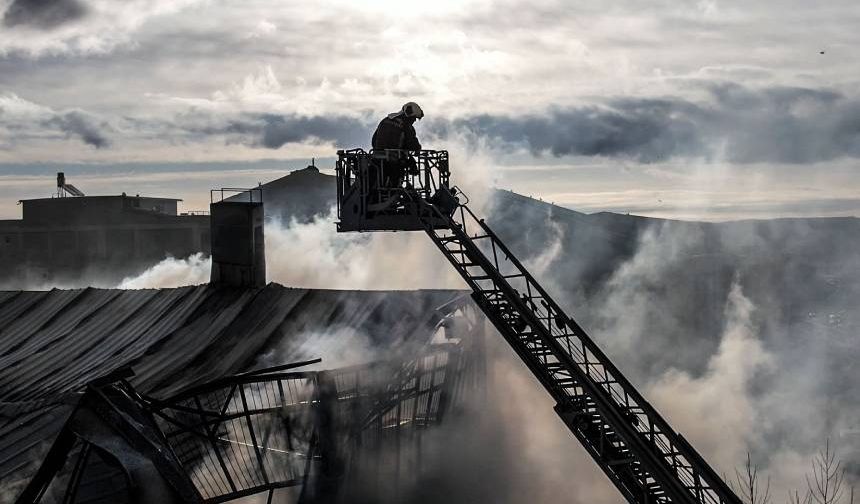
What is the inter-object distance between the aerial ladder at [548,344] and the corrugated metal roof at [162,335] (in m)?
4.92

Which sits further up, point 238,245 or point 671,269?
point 238,245

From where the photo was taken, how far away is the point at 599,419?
17406mm

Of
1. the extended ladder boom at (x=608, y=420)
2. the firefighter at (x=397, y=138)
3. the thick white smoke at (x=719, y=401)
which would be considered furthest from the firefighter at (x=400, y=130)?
the thick white smoke at (x=719, y=401)

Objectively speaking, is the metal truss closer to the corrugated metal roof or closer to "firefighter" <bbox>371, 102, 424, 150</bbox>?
the corrugated metal roof

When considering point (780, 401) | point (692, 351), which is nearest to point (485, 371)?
point (780, 401)

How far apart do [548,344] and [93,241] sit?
2996 inches

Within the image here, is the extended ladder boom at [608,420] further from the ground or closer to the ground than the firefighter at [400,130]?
closer to the ground

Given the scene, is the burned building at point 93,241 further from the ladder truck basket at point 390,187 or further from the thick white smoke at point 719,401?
the ladder truck basket at point 390,187

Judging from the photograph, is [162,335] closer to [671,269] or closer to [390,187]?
[390,187]

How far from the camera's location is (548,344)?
18.0 metres

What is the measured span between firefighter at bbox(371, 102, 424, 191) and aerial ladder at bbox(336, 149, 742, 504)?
5 centimetres

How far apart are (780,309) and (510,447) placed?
59.5 m

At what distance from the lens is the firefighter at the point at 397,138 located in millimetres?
23625

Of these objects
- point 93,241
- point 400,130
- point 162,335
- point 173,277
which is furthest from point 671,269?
point 400,130
